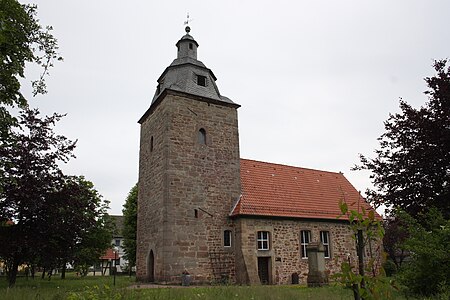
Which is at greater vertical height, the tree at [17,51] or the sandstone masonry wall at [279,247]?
the tree at [17,51]

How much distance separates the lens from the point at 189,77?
20000mm

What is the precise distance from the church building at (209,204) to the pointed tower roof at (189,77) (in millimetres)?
59

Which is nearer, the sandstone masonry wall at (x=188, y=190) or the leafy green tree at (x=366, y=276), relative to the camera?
the leafy green tree at (x=366, y=276)

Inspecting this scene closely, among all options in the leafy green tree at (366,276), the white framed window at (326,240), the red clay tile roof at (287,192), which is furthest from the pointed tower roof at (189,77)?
the leafy green tree at (366,276)

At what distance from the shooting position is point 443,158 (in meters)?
10.9

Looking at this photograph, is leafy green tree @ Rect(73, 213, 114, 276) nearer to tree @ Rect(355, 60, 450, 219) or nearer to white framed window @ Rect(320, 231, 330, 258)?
white framed window @ Rect(320, 231, 330, 258)

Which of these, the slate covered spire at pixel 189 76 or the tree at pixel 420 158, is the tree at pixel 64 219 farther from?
the tree at pixel 420 158

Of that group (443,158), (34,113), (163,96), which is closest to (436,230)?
(443,158)

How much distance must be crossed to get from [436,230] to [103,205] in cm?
2823

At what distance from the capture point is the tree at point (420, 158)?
11.0 metres

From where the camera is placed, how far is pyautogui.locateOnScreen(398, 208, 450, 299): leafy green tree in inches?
322

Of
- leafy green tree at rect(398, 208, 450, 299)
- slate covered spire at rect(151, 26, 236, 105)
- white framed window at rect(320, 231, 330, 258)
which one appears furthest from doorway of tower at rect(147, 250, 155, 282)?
leafy green tree at rect(398, 208, 450, 299)

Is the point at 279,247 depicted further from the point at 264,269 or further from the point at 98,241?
the point at 98,241

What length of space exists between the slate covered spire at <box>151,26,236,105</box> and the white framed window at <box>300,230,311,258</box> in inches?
317
